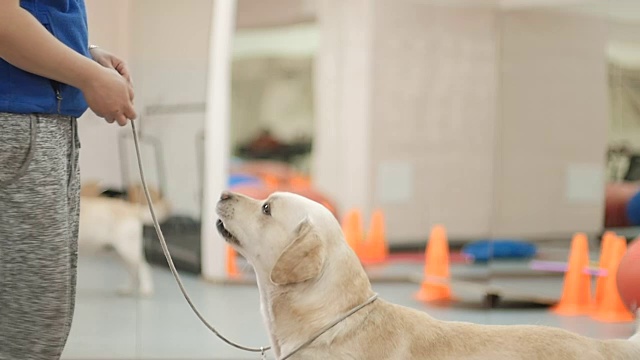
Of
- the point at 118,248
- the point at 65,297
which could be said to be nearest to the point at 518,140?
the point at 118,248

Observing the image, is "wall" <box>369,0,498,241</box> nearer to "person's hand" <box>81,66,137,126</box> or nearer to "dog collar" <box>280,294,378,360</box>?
"dog collar" <box>280,294,378,360</box>

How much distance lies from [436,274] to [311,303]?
3.38 m

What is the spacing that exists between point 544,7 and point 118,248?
9.18 ft

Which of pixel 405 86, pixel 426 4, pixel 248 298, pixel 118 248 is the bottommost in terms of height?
pixel 248 298

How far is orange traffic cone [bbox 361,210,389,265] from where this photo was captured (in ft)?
19.0

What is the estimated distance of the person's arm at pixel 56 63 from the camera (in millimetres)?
1394

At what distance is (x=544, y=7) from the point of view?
4914 mm

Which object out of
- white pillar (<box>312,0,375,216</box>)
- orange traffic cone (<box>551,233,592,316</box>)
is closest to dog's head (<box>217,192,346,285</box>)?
orange traffic cone (<box>551,233,592,316</box>)

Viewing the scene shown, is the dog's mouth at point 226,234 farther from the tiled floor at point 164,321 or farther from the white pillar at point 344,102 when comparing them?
the white pillar at point 344,102

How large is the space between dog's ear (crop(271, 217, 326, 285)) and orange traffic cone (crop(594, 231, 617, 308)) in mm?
2906

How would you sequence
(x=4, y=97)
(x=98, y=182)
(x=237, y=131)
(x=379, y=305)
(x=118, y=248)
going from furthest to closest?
(x=237, y=131) → (x=118, y=248) → (x=98, y=182) → (x=379, y=305) → (x=4, y=97)

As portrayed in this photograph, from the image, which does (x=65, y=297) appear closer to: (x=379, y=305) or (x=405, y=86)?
(x=379, y=305)

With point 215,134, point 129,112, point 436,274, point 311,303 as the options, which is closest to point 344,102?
point 436,274

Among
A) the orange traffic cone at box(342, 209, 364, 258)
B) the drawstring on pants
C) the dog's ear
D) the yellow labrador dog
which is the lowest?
the orange traffic cone at box(342, 209, 364, 258)
